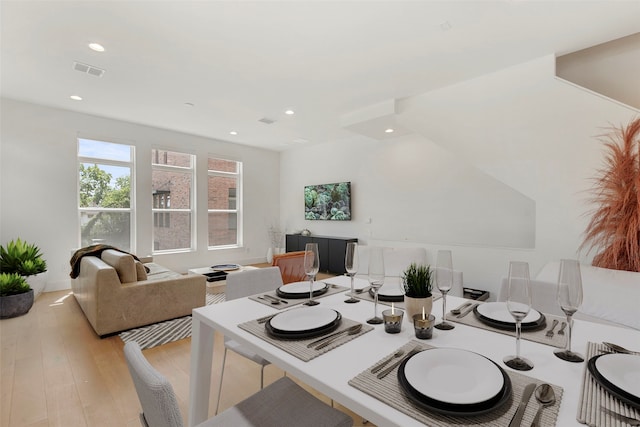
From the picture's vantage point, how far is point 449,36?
268cm

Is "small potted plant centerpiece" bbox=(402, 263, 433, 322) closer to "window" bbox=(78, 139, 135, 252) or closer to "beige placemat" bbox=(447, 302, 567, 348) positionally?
"beige placemat" bbox=(447, 302, 567, 348)

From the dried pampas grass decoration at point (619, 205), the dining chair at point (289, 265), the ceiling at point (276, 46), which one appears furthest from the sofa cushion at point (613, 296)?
the dining chair at point (289, 265)

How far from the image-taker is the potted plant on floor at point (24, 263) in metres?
3.72

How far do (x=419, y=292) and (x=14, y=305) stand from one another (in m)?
4.44

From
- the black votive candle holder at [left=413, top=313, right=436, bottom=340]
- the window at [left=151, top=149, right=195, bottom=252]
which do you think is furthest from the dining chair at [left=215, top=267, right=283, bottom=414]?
the window at [left=151, top=149, right=195, bottom=252]

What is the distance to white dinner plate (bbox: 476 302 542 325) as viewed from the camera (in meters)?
1.17

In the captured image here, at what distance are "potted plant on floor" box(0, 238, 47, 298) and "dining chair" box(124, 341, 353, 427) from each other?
4.26m

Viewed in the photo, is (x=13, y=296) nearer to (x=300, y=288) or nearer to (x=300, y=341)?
(x=300, y=288)

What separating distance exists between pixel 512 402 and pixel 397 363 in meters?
0.29

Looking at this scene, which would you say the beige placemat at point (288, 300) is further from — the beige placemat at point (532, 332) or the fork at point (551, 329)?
the fork at point (551, 329)

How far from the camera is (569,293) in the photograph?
0.91 meters

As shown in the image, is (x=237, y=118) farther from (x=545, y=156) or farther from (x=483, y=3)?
(x=545, y=156)

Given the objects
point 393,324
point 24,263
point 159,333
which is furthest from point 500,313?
point 24,263

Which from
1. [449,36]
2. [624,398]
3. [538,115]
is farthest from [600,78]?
[624,398]
